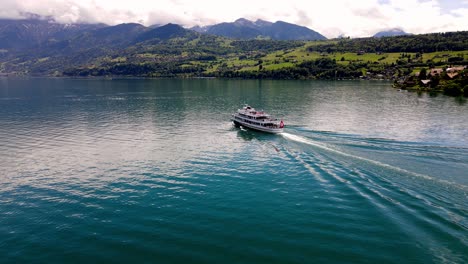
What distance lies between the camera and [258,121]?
98.0m

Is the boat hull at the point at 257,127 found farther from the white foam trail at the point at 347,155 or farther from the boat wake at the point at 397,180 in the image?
the boat wake at the point at 397,180

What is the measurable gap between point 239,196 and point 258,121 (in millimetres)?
51081

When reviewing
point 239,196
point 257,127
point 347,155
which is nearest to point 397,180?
point 347,155

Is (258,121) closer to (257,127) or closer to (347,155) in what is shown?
(257,127)

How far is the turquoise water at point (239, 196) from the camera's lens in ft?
117

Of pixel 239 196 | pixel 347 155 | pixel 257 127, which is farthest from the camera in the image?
pixel 257 127

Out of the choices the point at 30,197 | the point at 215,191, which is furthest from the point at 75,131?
the point at 215,191

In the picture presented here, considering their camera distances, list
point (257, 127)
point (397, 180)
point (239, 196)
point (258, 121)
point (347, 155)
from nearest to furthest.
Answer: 1. point (239, 196)
2. point (397, 180)
3. point (347, 155)
4. point (258, 121)
5. point (257, 127)

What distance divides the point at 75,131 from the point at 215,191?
73446mm

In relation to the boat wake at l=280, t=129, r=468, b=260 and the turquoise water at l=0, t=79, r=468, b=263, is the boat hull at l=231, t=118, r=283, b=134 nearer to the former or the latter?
the turquoise water at l=0, t=79, r=468, b=263

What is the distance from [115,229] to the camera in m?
40.5

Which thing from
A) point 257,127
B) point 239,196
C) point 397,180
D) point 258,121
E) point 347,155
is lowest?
point 239,196

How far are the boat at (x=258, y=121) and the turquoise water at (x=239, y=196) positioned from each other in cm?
346

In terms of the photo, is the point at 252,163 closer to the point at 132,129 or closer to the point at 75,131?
the point at 132,129
